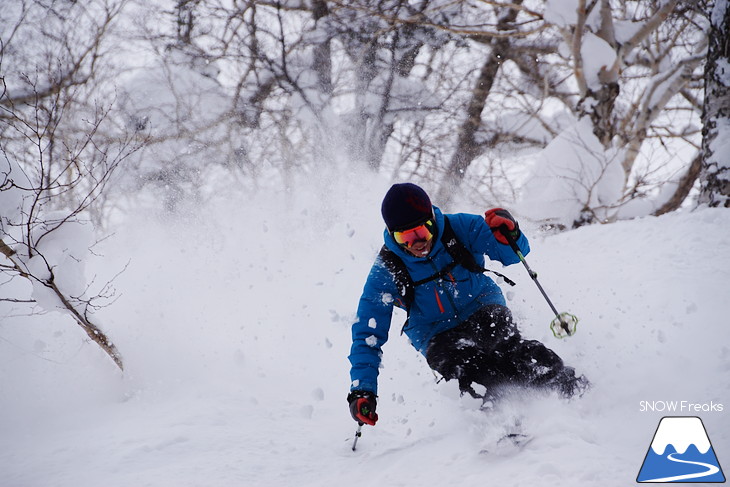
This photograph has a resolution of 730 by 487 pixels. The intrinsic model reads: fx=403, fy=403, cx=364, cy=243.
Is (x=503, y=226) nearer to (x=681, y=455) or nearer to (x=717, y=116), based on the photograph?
(x=681, y=455)

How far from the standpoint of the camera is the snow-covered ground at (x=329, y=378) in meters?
2.45

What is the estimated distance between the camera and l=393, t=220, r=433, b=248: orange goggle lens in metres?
2.79

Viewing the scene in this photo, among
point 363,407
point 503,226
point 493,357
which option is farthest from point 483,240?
point 363,407

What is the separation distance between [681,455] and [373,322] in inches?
72.9

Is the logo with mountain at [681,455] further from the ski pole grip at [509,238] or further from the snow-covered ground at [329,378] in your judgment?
the ski pole grip at [509,238]

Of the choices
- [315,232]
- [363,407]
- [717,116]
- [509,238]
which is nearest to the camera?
[363,407]

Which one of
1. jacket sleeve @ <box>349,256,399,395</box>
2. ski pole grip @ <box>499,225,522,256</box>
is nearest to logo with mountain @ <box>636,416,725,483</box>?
ski pole grip @ <box>499,225,522,256</box>

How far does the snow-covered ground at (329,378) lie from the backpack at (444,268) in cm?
88

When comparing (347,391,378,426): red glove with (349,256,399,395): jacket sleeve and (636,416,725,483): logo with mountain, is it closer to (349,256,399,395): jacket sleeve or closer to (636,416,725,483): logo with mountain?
(349,256,399,395): jacket sleeve

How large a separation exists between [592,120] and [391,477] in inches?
284

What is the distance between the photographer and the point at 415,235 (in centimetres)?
279

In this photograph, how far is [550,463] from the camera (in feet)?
6.67

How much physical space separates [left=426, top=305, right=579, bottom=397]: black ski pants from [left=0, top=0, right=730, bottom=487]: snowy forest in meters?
0.17

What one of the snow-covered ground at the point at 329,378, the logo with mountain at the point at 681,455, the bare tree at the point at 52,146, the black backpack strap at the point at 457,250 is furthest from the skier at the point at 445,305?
the bare tree at the point at 52,146
